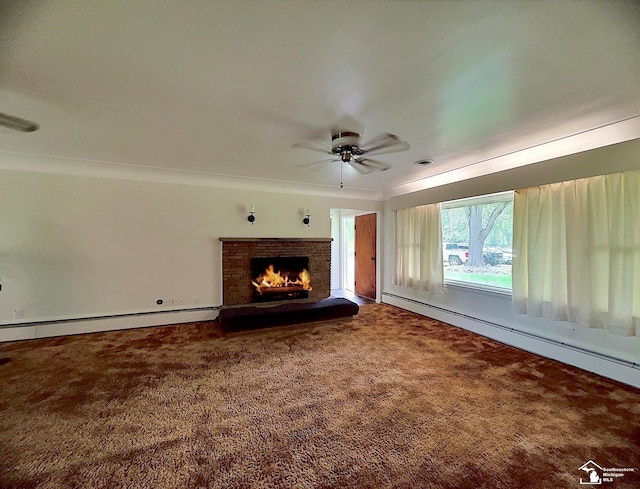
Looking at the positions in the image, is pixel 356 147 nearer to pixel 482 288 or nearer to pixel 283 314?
pixel 283 314

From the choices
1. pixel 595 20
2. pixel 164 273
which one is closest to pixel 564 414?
pixel 595 20

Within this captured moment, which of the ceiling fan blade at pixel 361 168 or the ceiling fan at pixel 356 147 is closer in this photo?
the ceiling fan at pixel 356 147

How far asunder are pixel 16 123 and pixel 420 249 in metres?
5.43

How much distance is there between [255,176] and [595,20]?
13.3 feet

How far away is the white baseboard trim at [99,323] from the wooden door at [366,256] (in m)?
3.58

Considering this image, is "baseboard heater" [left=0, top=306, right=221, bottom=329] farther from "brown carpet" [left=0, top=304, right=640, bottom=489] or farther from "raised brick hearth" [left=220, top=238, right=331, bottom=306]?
"raised brick hearth" [left=220, top=238, right=331, bottom=306]

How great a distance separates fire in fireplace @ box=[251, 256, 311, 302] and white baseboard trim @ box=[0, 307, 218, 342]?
35.4 inches

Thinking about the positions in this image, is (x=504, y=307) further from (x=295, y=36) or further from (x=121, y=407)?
(x=121, y=407)

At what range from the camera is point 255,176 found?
4574 millimetres

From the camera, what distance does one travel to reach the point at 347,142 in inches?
102

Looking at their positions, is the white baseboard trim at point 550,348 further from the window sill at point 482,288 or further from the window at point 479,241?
the window at point 479,241

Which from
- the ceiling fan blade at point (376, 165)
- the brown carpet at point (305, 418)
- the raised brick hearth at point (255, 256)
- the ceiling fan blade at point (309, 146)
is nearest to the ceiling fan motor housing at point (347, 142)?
the ceiling fan blade at point (309, 146)

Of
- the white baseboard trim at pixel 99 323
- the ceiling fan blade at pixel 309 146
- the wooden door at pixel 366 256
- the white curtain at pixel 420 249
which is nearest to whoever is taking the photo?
the ceiling fan blade at pixel 309 146

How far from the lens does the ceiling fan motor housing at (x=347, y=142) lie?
2.55m
